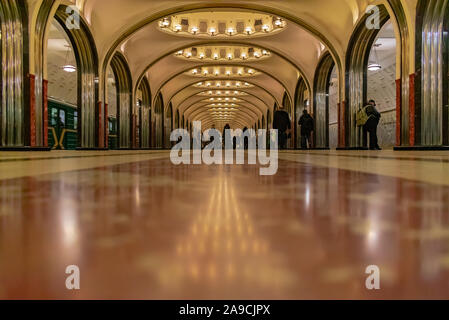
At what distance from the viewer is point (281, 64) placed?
23234 mm

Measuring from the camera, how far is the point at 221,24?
63.4 ft

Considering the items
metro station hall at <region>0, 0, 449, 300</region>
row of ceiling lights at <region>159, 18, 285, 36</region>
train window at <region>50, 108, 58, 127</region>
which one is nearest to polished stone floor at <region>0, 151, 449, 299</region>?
metro station hall at <region>0, 0, 449, 300</region>

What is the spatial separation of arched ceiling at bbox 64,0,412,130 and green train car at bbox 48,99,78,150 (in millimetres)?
4533

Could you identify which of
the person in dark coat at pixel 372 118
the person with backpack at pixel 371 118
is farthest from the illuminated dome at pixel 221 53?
the person in dark coat at pixel 372 118

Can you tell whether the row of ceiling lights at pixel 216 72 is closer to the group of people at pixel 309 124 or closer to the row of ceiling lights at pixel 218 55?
Result: the row of ceiling lights at pixel 218 55

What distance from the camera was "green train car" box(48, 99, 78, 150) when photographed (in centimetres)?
1900

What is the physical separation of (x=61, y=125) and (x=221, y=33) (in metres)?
10.4

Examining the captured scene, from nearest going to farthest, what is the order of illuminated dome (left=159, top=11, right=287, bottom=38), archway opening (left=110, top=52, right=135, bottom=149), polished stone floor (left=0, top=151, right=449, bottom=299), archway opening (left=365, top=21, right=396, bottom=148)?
polished stone floor (left=0, top=151, right=449, bottom=299) < illuminated dome (left=159, top=11, right=287, bottom=38) < archway opening (left=110, top=52, right=135, bottom=149) < archway opening (left=365, top=21, right=396, bottom=148)

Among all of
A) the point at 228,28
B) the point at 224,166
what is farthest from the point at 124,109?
the point at 224,166

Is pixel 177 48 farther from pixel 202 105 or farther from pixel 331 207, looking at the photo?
pixel 202 105

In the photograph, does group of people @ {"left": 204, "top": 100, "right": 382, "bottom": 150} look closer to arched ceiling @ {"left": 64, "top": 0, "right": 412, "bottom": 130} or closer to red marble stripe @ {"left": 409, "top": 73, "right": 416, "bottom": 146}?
red marble stripe @ {"left": 409, "top": 73, "right": 416, "bottom": 146}

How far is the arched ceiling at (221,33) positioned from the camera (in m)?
14.5

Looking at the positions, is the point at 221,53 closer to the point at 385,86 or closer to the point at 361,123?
the point at 385,86

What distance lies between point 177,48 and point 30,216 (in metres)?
20.1
